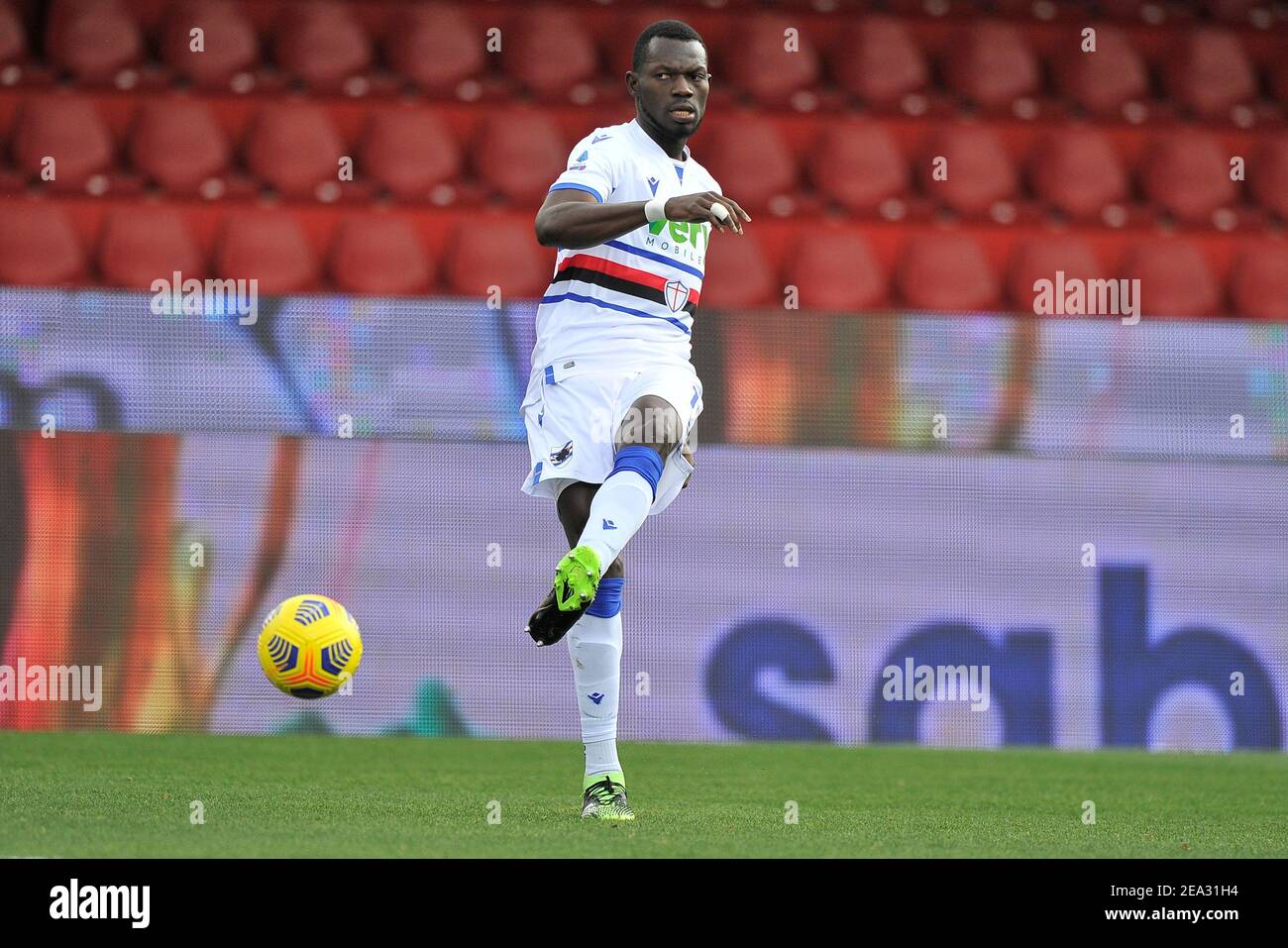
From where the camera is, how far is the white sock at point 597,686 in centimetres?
493

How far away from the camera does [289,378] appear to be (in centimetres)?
790

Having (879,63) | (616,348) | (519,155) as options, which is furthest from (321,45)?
(616,348)

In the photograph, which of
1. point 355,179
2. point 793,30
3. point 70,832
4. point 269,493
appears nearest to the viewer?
point 70,832

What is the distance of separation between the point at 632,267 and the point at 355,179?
652cm

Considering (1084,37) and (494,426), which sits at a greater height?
(1084,37)

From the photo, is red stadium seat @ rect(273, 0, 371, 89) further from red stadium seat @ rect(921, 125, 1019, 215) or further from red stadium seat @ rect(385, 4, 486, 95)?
red stadium seat @ rect(921, 125, 1019, 215)

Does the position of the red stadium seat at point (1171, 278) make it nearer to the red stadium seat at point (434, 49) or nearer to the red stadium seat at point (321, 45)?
the red stadium seat at point (434, 49)

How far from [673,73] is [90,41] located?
7.70 meters

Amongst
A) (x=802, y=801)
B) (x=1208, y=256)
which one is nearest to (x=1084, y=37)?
(x=1208, y=256)

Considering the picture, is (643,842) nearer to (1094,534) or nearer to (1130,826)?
(1130,826)

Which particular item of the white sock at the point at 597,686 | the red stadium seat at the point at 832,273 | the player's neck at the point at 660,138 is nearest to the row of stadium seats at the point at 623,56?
the red stadium seat at the point at 832,273

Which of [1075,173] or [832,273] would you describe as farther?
[1075,173]

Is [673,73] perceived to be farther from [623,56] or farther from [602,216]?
[623,56]

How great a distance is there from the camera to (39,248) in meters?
9.98
